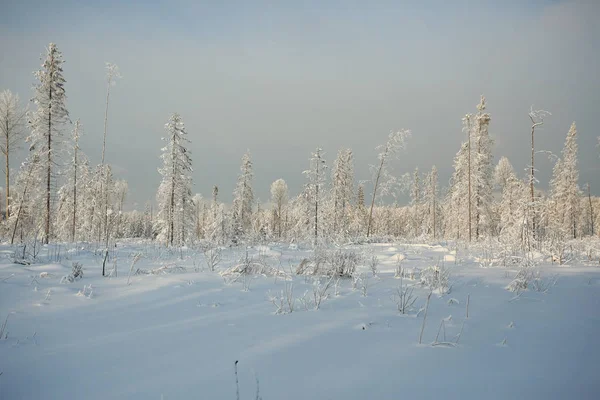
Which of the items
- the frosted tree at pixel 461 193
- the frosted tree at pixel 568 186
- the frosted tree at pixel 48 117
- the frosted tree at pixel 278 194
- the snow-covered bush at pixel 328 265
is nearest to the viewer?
the snow-covered bush at pixel 328 265

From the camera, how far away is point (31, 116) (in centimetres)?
2064

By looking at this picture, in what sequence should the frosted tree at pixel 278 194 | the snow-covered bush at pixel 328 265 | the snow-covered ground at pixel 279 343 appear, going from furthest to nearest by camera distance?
the frosted tree at pixel 278 194 → the snow-covered bush at pixel 328 265 → the snow-covered ground at pixel 279 343

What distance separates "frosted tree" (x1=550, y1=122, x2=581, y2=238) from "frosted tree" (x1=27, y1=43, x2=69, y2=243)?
5205 cm

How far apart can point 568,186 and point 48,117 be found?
55884 mm

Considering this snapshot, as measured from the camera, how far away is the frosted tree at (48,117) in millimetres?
20375

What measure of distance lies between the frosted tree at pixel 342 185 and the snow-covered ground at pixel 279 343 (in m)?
39.4

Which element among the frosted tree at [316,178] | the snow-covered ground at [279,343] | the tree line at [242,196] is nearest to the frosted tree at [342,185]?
the tree line at [242,196]

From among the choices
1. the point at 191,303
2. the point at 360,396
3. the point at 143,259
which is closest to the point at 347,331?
the point at 360,396

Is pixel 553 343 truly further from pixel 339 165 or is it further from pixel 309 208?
pixel 339 165

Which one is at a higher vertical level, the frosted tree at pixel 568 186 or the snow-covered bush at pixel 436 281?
the frosted tree at pixel 568 186

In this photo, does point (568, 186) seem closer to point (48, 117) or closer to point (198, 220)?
point (48, 117)

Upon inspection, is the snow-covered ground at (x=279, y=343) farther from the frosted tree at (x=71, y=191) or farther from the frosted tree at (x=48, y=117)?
the frosted tree at (x=71, y=191)

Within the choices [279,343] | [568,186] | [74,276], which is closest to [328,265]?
[279,343]

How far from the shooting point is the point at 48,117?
20828mm
